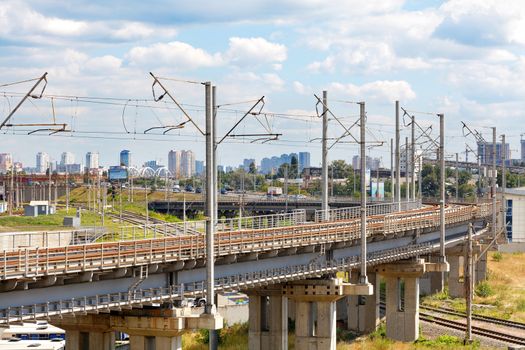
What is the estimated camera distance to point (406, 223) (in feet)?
280

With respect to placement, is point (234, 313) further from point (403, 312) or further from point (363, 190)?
point (363, 190)

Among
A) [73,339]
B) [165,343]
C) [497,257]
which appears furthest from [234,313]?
[497,257]

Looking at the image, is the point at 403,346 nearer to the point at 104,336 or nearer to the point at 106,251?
the point at 104,336

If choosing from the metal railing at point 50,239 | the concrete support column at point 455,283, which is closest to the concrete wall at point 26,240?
the metal railing at point 50,239

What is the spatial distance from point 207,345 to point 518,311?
31559 millimetres

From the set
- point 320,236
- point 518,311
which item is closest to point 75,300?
point 320,236

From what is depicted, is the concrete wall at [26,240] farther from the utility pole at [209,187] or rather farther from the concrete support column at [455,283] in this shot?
the concrete support column at [455,283]

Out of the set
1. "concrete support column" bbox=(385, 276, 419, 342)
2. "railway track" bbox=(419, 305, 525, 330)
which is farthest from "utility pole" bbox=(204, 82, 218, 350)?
"railway track" bbox=(419, 305, 525, 330)

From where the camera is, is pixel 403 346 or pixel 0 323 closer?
pixel 0 323

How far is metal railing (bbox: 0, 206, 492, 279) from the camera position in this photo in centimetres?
4156

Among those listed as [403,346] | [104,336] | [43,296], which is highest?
[43,296]

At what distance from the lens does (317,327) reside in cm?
6819

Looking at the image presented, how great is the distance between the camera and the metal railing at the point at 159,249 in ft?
136

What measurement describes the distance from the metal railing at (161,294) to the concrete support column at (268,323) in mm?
4877
